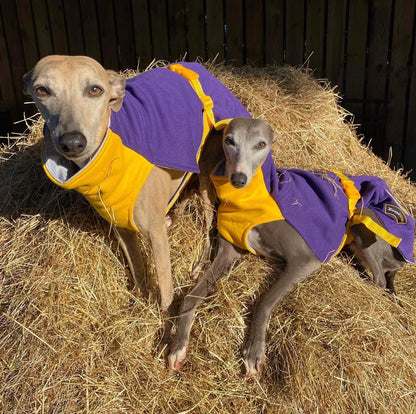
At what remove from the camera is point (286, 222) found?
8.12ft

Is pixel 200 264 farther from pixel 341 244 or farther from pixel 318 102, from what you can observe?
pixel 318 102

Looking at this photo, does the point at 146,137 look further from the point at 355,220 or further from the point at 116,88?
the point at 355,220

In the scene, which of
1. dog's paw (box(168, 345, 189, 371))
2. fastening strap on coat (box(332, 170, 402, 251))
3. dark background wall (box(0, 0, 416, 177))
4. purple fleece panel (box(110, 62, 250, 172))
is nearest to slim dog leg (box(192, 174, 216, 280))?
purple fleece panel (box(110, 62, 250, 172))

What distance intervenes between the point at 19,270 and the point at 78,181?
2.57 ft

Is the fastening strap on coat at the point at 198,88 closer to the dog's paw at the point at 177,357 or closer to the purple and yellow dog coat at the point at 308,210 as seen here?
the purple and yellow dog coat at the point at 308,210

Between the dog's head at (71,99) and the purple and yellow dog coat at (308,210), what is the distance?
0.86 meters

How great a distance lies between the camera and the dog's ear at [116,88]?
2.08 metres

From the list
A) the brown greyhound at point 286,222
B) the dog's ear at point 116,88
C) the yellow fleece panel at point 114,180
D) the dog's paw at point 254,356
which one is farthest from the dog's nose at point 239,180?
the dog's paw at point 254,356

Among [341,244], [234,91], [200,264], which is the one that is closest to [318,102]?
[234,91]

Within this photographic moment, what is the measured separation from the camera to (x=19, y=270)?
2.42 metres

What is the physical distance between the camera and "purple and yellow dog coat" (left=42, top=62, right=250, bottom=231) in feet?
6.73

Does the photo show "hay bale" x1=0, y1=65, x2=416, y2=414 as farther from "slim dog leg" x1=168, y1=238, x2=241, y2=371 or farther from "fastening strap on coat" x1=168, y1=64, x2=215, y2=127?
"fastening strap on coat" x1=168, y1=64, x2=215, y2=127

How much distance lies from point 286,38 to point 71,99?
333cm

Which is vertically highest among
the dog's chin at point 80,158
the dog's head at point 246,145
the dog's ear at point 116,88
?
the dog's ear at point 116,88
